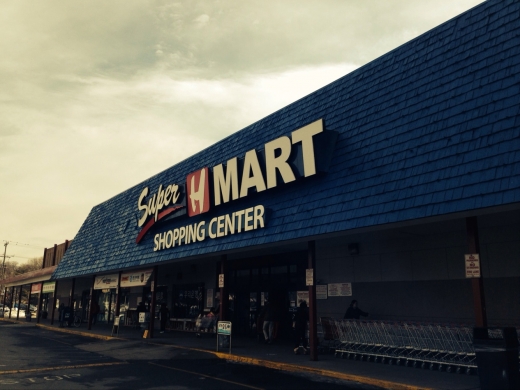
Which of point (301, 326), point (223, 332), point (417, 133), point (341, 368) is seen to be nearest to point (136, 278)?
point (223, 332)

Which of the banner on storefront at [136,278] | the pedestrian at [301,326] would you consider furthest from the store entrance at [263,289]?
the banner on storefront at [136,278]

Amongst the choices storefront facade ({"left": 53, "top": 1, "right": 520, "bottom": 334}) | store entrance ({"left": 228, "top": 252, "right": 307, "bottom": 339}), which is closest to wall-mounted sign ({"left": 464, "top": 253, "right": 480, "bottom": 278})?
storefront facade ({"left": 53, "top": 1, "right": 520, "bottom": 334})

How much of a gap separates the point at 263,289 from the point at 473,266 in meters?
12.3

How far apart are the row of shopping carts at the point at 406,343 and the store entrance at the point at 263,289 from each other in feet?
14.0

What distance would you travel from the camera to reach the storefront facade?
10.0m

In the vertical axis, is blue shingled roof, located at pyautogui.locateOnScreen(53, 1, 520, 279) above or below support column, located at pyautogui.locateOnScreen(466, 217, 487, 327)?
above

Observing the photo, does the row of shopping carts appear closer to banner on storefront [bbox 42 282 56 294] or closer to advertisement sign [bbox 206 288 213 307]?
advertisement sign [bbox 206 288 213 307]

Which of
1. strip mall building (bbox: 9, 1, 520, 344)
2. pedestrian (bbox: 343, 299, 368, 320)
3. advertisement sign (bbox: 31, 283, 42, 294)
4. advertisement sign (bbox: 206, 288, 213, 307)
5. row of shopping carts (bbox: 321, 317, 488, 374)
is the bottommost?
row of shopping carts (bbox: 321, 317, 488, 374)

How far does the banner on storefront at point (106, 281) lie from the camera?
91.2 ft

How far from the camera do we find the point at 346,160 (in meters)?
13.2

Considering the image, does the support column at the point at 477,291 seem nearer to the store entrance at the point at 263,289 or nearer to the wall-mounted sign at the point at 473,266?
the wall-mounted sign at the point at 473,266

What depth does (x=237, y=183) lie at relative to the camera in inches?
666

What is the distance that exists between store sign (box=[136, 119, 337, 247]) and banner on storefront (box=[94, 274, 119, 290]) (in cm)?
602

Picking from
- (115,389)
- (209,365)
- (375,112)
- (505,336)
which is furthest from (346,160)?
(115,389)
